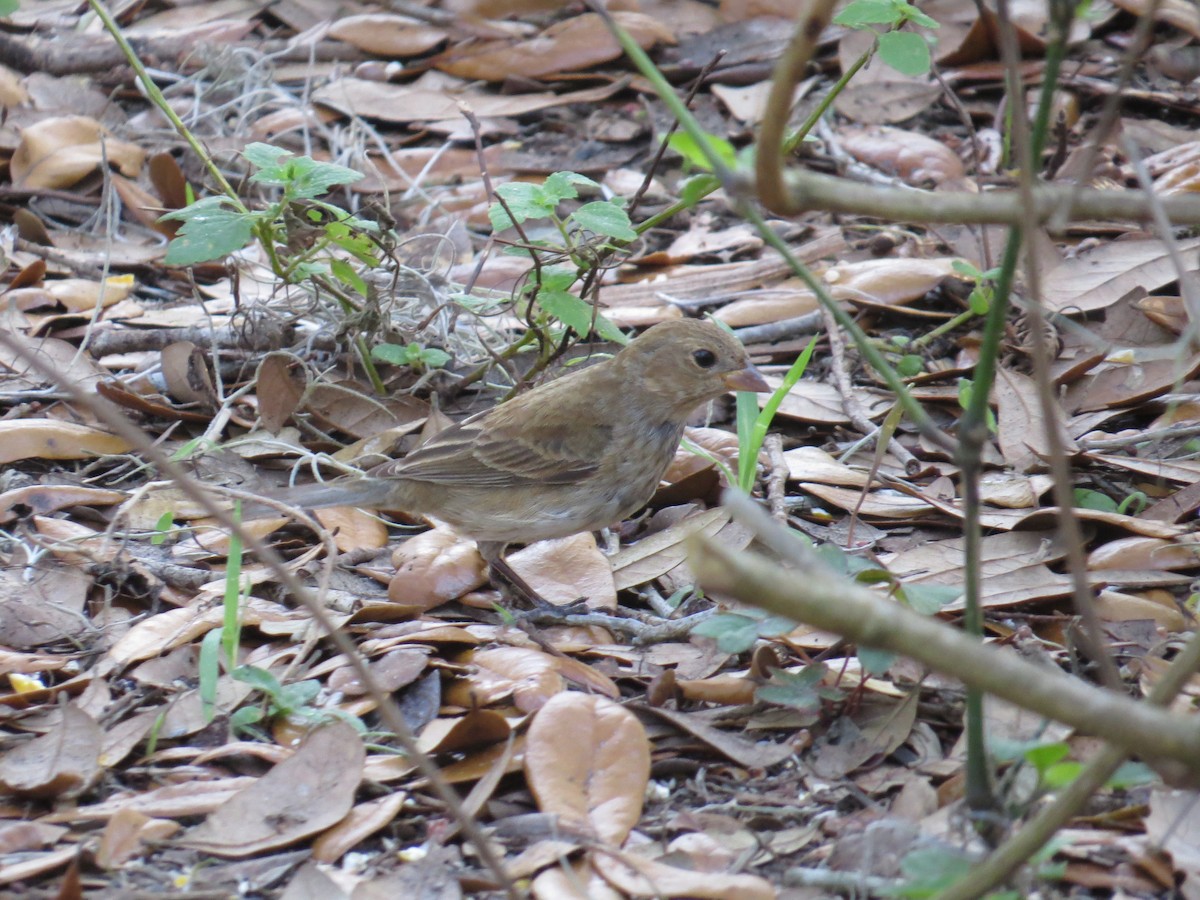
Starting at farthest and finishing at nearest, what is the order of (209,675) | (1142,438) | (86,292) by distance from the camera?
(86,292)
(1142,438)
(209,675)

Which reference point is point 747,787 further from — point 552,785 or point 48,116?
point 48,116

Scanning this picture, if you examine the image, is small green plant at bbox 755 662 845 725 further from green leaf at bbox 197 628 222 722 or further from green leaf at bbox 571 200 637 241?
green leaf at bbox 571 200 637 241

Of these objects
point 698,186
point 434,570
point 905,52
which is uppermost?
point 905,52

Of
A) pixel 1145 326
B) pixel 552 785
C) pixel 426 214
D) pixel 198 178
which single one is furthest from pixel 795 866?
pixel 198 178

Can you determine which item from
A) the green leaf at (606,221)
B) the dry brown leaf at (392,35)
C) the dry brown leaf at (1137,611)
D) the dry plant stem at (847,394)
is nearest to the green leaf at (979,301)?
the dry plant stem at (847,394)

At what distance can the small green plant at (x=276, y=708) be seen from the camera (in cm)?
345

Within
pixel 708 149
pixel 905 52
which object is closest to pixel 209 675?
pixel 708 149

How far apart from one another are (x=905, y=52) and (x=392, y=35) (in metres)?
4.41

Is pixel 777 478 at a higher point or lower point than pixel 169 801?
lower

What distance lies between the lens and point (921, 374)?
210 inches

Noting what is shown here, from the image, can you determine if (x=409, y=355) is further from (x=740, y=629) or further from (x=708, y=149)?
(x=708, y=149)

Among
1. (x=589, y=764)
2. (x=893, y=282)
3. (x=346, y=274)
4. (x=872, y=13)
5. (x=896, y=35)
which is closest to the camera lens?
(x=589, y=764)

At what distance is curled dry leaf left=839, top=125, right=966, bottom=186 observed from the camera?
6.59m

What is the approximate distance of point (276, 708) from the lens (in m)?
3.52
